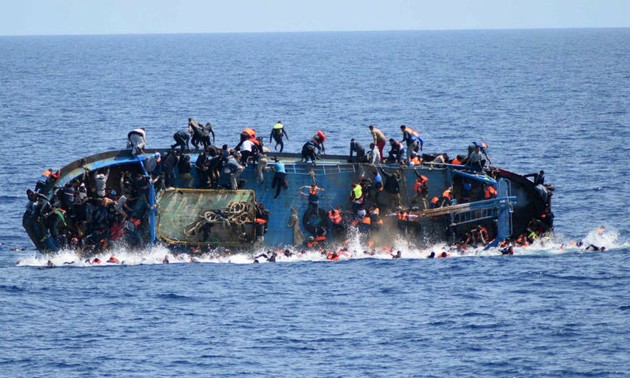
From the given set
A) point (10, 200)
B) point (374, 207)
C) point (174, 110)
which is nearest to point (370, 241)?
point (374, 207)

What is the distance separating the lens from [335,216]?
7925cm

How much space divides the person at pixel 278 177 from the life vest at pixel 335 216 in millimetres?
3269

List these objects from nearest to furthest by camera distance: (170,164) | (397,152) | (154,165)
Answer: (170,164)
(154,165)
(397,152)

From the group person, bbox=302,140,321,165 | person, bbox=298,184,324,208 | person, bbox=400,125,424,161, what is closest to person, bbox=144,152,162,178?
person, bbox=298,184,324,208

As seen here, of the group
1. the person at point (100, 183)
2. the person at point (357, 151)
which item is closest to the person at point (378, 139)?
the person at point (357, 151)

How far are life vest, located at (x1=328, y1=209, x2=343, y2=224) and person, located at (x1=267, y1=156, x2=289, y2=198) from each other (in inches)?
129

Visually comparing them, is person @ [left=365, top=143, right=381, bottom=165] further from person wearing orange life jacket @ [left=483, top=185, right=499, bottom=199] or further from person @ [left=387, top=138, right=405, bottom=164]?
person wearing orange life jacket @ [left=483, top=185, right=499, bottom=199]

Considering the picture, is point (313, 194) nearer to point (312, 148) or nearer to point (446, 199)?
point (312, 148)

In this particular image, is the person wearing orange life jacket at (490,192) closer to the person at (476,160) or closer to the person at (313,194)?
the person at (476,160)

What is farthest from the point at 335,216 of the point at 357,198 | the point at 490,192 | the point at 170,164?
the point at 170,164

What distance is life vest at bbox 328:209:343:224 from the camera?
79.1 metres

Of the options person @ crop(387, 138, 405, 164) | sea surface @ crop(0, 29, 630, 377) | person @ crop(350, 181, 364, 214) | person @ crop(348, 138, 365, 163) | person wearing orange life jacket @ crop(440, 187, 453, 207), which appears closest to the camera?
sea surface @ crop(0, 29, 630, 377)

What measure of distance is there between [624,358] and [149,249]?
30.6 m

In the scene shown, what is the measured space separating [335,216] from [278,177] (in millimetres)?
4304
